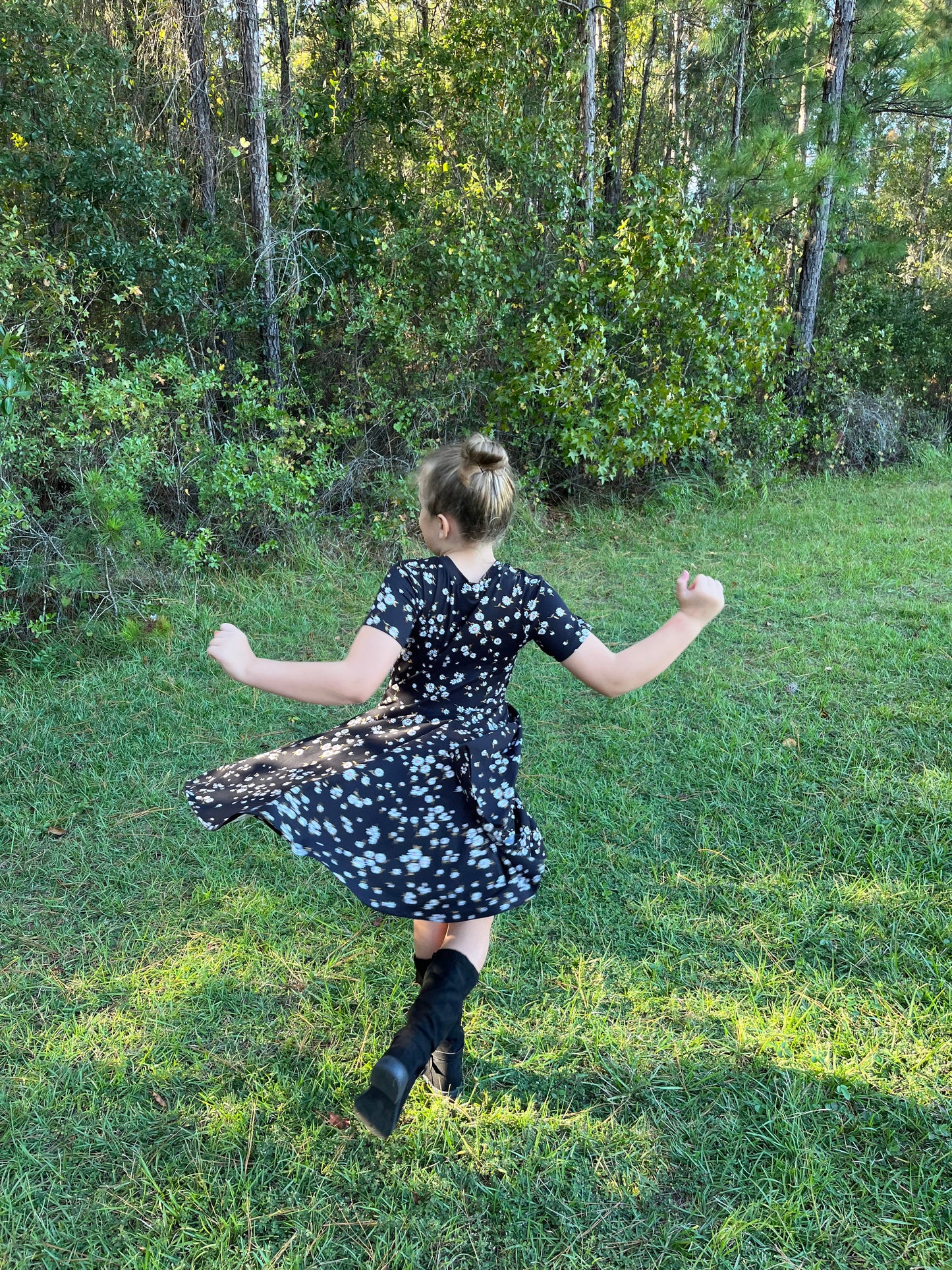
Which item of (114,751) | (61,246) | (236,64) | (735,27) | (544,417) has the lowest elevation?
(114,751)

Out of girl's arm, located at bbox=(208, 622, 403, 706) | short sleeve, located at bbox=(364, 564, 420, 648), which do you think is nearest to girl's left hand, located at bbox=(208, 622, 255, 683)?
girl's arm, located at bbox=(208, 622, 403, 706)

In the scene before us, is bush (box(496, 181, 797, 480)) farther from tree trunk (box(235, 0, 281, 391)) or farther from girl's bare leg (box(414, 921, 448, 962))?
girl's bare leg (box(414, 921, 448, 962))

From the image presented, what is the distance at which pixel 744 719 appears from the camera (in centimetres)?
337

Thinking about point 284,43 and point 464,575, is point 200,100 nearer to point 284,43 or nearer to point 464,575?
point 284,43

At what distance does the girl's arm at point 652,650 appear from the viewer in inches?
71.1

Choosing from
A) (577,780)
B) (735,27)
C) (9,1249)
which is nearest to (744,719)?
(577,780)

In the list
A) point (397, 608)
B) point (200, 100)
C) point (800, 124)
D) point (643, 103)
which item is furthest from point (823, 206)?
point (397, 608)

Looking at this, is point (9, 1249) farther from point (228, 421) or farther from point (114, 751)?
point (228, 421)

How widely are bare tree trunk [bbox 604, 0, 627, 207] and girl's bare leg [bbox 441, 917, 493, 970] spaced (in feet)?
21.4

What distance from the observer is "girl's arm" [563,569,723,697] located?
181cm

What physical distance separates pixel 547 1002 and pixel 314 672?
1032mm

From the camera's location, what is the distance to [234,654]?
172cm

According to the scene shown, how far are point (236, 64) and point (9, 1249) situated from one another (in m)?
6.32

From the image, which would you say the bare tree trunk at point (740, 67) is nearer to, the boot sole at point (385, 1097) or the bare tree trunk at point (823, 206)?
the bare tree trunk at point (823, 206)
